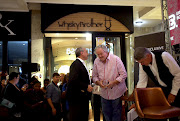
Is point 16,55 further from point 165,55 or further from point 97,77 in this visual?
point 165,55

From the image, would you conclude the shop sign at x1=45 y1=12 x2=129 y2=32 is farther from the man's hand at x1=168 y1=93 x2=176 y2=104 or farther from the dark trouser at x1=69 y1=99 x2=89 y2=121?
the man's hand at x1=168 y1=93 x2=176 y2=104

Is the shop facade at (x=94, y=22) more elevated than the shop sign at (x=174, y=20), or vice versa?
the shop facade at (x=94, y=22)

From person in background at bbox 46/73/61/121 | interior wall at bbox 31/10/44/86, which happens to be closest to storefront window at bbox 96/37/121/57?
interior wall at bbox 31/10/44/86

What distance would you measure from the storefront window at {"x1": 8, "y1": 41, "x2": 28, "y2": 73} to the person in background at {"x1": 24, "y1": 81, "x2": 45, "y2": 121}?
2710 mm

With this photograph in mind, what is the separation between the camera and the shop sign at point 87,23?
604 cm

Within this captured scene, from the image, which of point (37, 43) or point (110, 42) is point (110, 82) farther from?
point (37, 43)

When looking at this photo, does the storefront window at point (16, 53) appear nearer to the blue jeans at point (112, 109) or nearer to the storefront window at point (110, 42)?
the storefront window at point (110, 42)

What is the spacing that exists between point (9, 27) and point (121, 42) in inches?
148

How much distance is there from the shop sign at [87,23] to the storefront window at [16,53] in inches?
48.4

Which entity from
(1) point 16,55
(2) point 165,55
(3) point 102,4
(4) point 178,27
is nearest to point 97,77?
(2) point 165,55

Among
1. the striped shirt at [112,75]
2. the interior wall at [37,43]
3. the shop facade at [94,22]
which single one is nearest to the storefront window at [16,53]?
the interior wall at [37,43]

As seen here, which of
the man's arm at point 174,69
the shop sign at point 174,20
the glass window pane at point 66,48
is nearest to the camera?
the man's arm at point 174,69

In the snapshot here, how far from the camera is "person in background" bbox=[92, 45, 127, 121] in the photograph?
2.77m

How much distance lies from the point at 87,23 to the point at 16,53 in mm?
2700
